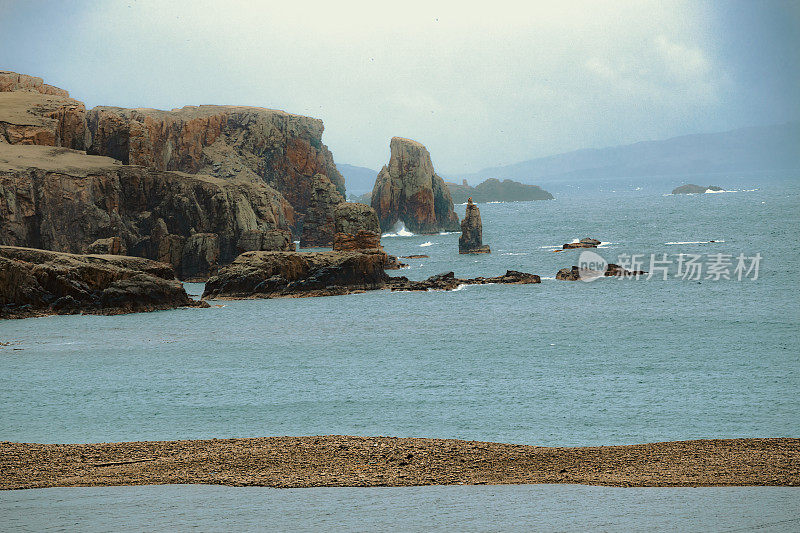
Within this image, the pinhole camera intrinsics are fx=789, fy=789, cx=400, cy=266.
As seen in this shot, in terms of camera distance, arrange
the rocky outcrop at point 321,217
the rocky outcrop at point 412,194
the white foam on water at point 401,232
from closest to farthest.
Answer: the rocky outcrop at point 321,217 < the white foam on water at point 401,232 < the rocky outcrop at point 412,194

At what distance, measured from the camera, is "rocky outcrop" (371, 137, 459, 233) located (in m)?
181

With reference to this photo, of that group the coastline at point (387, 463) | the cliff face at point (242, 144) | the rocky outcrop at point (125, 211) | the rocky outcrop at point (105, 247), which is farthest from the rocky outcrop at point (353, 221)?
the coastline at point (387, 463)

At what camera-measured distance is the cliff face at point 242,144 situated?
162250 mm

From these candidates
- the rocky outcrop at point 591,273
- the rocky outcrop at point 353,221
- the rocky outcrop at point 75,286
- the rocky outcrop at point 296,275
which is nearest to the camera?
the rocky outcrop at point 75,286

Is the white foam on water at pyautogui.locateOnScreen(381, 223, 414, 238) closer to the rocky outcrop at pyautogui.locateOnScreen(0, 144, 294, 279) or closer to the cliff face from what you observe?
the cliff face

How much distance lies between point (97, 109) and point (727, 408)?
515 feet

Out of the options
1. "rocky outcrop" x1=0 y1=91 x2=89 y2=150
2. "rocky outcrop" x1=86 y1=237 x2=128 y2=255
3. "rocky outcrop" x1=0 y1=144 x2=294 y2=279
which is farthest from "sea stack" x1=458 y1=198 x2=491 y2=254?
"rocky outcrop" x1=86 y1=237 x2=128 y2=255

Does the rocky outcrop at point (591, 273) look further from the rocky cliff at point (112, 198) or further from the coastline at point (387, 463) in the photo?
the coastline at point (387, 463)

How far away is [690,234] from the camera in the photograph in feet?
411

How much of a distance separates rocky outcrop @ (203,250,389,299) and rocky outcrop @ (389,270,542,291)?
1.95 m

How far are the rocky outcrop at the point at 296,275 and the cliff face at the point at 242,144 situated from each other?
80.3 meters

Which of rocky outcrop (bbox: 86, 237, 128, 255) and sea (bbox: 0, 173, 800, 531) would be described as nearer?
sea (bbox: 0, 173, 800, 531)

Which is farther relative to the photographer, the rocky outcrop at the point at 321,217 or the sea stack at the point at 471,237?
the rocky outcrop at the point at 321,217

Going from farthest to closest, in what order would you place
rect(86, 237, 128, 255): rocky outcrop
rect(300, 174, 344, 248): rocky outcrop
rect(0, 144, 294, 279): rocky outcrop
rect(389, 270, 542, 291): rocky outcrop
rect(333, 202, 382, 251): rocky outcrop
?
rect(300, 174, 344, 248): rocky outcrop < rect(333, 202, 382, 251): rocky outcrop < rect(0, 144, 294, 279): rocky outcrop < rect(86, 237, 128, 255): rocky outcrop < rect(389, 270, 542, 291): rocky outcrop
